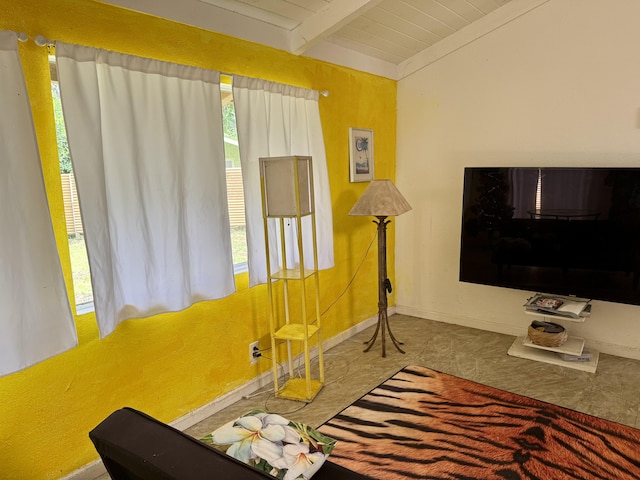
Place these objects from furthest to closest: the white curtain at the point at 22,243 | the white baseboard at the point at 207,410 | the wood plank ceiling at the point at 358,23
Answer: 1. the wood plank ceiling at the point at 358,23
2. the white baseboard at the point at 207,410
3. the white curtain at the point at 22,243

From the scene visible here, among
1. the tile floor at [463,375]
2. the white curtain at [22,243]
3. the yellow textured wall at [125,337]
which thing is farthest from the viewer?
the tile floor at [463,375]

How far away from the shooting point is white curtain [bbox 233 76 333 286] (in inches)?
94.3

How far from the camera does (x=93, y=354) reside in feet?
6.31

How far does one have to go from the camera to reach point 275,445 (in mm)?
1065

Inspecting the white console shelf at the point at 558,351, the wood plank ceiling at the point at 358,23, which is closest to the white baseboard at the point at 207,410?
the white console shelf at the point at 558,351

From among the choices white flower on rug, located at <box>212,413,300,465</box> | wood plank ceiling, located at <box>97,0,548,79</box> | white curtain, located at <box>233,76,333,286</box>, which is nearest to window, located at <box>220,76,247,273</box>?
white curtain, located at <box>233,76,333,286</box>

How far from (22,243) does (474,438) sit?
2.29 m

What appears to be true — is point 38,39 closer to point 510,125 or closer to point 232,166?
point 232,166

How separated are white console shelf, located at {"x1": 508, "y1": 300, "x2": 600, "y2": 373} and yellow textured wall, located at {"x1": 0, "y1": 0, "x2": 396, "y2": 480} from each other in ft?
5.16

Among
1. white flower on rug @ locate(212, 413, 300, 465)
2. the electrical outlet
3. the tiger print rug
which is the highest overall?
white flower on rug @ locate(212, 413, 300, 465)

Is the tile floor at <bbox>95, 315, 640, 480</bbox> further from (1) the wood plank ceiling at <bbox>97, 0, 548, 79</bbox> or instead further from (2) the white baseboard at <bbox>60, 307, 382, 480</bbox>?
(1) the wood plank ceiling at <bbox>97, 0, 548, 79</bbox>

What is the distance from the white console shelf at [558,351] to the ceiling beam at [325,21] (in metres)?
2.35

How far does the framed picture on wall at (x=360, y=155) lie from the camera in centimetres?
338

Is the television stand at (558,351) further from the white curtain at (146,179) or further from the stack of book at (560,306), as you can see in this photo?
the white curtain at (146,179)
